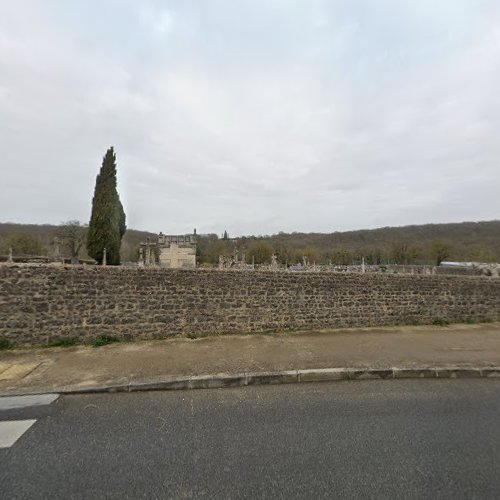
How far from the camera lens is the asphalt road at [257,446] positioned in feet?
8.38

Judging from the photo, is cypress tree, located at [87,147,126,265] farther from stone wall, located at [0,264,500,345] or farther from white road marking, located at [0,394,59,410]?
white road marking, located at [0,394,59,410]

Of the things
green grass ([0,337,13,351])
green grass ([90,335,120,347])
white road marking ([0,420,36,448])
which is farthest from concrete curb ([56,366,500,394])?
green grass ([0,337,13,351])

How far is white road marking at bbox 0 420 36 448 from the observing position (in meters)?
3.19

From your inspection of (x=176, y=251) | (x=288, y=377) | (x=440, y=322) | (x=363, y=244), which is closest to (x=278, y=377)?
(x=288, y=377)

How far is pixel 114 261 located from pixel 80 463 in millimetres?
16414

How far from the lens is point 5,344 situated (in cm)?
646

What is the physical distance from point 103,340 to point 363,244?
86.0 m

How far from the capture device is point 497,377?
18.1ft

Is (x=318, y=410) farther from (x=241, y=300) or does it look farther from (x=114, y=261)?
(x=114, y=261)

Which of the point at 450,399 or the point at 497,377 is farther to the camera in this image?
the point at 497,377

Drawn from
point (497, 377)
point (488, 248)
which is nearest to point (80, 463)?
point (497, 377)

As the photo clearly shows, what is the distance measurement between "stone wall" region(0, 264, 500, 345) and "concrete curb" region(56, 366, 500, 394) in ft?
9.10

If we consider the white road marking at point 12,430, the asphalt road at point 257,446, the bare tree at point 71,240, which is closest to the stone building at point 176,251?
the bare tree at point 71,240

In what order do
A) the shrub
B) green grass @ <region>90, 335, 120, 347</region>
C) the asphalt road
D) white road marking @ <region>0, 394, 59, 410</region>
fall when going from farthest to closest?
the shrub → green grass @ <region>90, 335, 120, 347</region> → white road marking @ <region>0, 394, 59, 410</region> → the asphalt road
